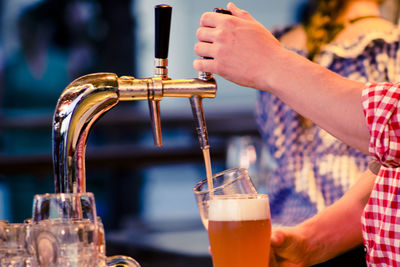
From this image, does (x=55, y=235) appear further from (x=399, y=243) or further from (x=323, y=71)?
(x=399, y=243)

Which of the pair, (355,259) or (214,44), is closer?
(214,44)

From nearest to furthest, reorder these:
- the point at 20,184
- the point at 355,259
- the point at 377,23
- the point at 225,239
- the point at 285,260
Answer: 1. the point at 225,239
2. the point at 285,260
3. the point at 355,259
4. the point at 377,23
5. the point at 20,184

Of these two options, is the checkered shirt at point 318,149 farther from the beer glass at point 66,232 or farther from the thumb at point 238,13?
the beer glass at point 66,232

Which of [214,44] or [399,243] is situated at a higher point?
[214,44]

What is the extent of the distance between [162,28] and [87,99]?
0.15 meters

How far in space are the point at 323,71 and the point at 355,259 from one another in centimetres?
57

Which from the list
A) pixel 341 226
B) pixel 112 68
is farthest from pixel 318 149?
pixel 112 68

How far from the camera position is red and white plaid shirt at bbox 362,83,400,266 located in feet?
3.02

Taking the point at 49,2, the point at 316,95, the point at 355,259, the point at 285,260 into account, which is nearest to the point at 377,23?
the point at 355,259

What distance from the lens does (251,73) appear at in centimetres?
104

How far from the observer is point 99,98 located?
3.19ft

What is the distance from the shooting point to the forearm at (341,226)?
1.36 m

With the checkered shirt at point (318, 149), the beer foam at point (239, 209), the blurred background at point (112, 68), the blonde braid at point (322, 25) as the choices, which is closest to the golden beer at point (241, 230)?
the beer foam at point (239, 209)

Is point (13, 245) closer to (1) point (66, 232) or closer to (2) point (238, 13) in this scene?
(1) point (66, 232)
